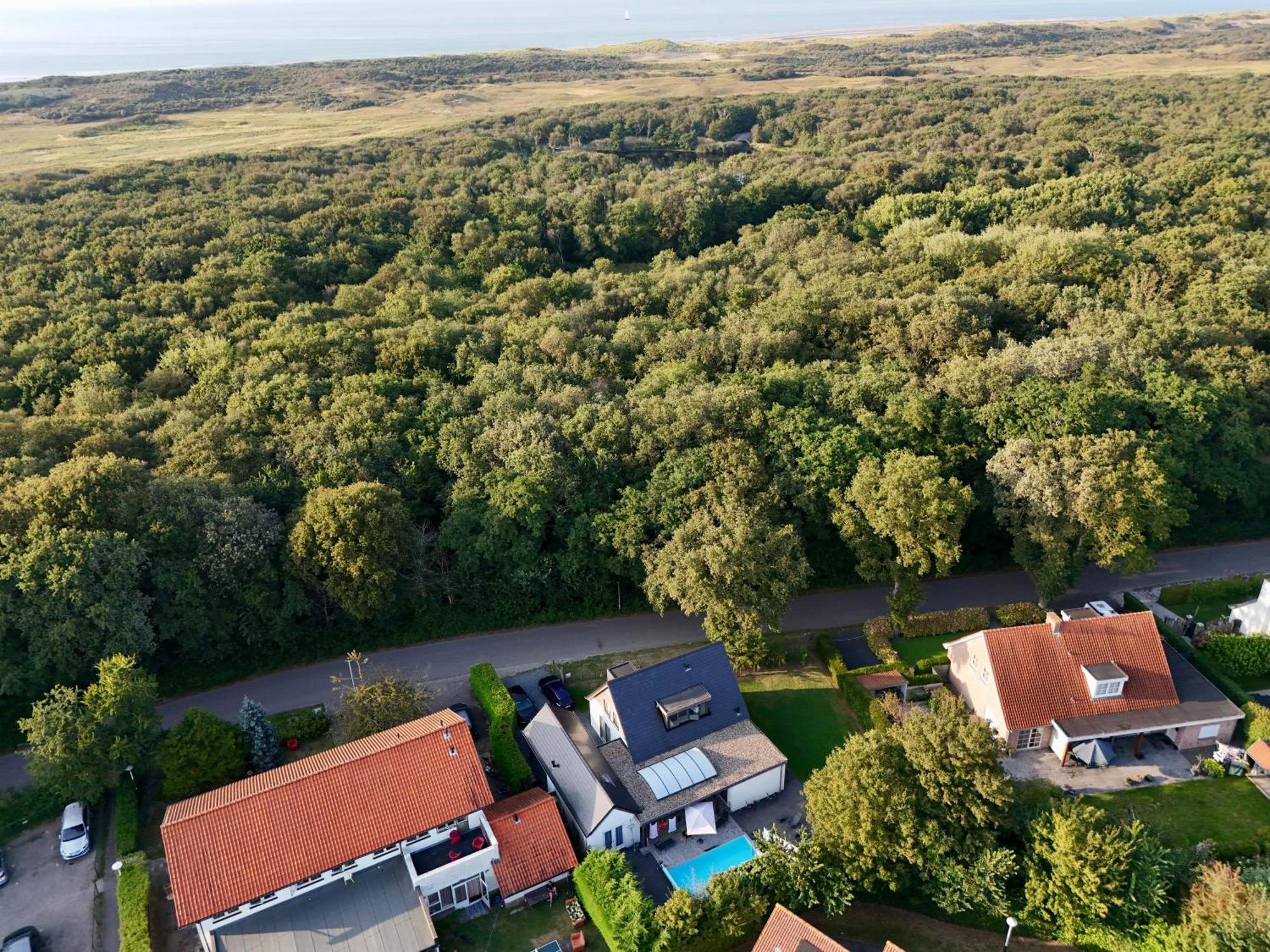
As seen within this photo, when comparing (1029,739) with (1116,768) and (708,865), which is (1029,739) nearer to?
(1116,768)

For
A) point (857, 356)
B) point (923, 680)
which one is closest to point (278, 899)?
point (923, 680)

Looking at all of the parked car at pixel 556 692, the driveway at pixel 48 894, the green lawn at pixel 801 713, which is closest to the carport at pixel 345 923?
the driveway at pixel 48 894

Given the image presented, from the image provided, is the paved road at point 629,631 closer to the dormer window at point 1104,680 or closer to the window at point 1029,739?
the dormer window at point 1104,680

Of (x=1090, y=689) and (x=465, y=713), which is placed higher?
(x=1090, y=689)

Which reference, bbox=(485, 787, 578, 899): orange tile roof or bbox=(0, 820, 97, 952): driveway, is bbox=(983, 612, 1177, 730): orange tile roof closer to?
bbox=(485, 787, 578, 899): orange tile roof

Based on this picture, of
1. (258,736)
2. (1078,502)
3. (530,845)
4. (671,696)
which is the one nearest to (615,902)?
(530,845)

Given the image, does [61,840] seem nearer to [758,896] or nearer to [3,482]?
[3,482]

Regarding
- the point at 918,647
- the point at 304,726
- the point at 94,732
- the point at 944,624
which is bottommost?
the point at 918,647

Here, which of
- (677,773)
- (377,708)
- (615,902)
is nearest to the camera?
(615,902)
